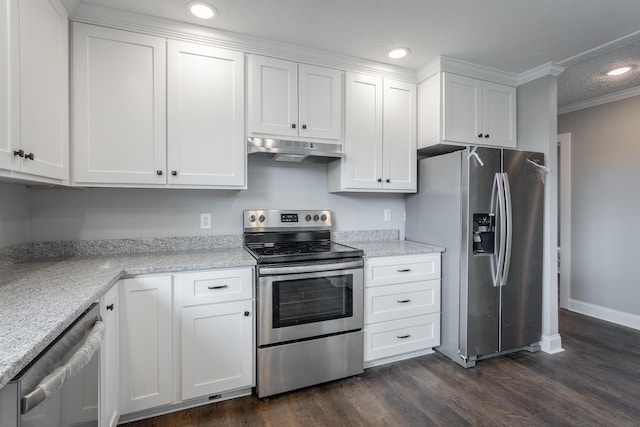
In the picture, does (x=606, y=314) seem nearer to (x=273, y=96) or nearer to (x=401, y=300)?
(x=401, y=300)

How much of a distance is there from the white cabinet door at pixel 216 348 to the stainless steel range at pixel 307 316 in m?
0.08

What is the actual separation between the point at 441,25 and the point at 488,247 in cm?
161

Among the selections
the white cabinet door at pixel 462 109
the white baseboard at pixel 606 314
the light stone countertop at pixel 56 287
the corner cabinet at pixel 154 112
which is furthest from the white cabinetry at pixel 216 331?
the white baseboard at pixel 606 314

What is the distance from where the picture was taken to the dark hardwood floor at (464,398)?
1.86m

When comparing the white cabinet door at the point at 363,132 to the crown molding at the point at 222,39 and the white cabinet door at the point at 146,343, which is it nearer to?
the crown molding at the point at 222,39

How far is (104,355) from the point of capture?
151 centimetres

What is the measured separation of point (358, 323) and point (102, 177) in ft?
6.23

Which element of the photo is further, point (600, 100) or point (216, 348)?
point (600, 100)

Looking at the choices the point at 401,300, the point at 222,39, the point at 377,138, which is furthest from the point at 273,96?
the point at 401,300

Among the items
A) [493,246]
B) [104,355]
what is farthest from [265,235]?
[493,246]

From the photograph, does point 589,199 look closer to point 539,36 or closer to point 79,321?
point 539,36

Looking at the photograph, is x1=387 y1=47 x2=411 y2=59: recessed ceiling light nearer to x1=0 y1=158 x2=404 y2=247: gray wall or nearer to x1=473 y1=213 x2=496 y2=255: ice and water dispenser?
x1=0 y1=158 x2=404 y2=247: gray wall

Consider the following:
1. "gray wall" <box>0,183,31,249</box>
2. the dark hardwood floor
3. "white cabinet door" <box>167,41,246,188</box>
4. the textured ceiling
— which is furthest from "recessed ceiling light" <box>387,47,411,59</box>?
"gray wall" <box>0,183,31,249</box>

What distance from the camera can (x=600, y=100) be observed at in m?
3.50
